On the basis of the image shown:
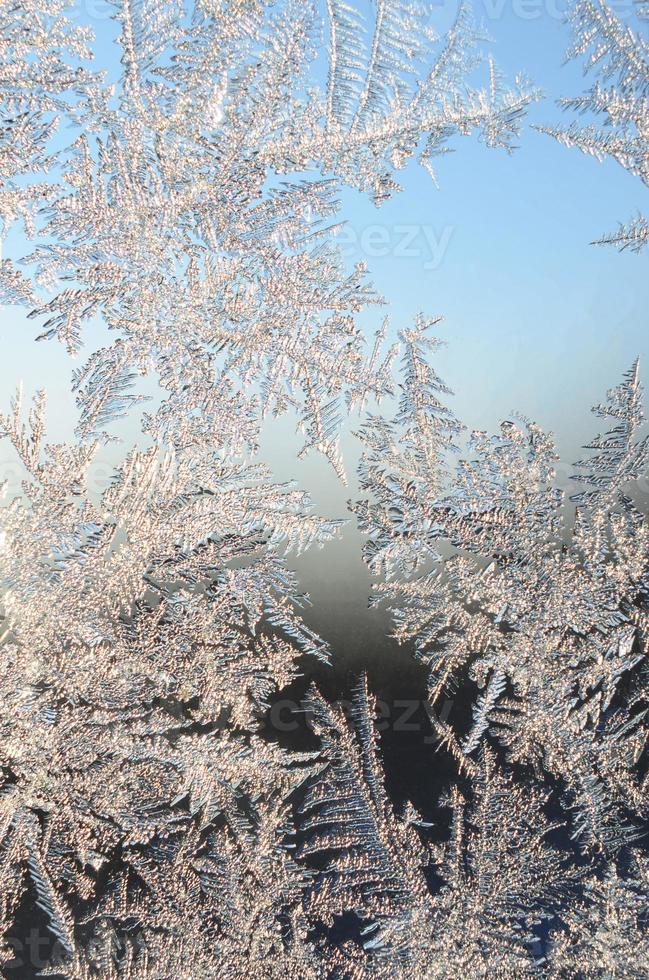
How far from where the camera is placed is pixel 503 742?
82 centimetres

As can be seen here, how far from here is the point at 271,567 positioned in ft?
2.79

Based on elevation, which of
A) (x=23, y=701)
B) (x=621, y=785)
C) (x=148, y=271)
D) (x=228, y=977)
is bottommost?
(x=228, y=977)

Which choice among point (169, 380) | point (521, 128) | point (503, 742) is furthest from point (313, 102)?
point (503, 742)

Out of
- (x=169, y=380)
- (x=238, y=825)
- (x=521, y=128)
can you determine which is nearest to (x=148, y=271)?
(x=169, y=380)

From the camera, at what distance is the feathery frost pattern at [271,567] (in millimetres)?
789

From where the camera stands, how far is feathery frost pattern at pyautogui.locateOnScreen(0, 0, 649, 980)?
79 centimetres

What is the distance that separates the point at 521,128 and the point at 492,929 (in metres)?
0.87

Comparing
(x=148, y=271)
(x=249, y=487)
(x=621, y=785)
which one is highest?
(x=148, y=271)

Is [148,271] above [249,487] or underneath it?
above

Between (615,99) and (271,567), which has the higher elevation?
(615,99)

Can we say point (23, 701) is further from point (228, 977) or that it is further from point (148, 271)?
point (148, 271)

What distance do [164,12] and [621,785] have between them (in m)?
0.96

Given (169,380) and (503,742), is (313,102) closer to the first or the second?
(169,380)

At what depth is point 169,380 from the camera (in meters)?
0.84
